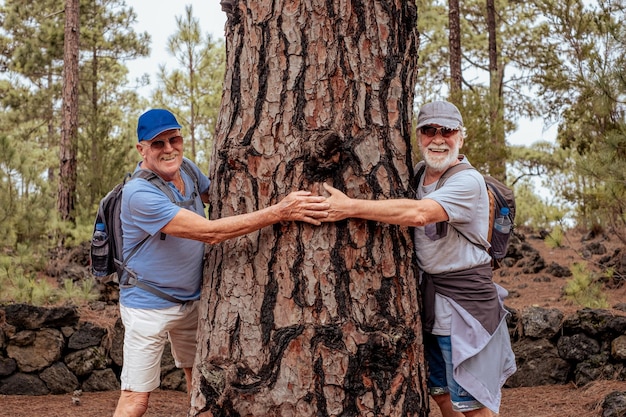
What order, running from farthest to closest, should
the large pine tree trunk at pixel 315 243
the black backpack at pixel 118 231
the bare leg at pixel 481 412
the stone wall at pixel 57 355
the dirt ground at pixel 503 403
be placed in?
1. the stone wall at pixel 57 355
2. the dirt ground at pixel 503 403
3. the black backpack at pixel 118 231
4. the bare leg at pixel 481 412
5. the large pine tree trunk at pixel 315 243

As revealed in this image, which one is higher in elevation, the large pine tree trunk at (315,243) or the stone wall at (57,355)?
the large pine tree trunk at (315,243)

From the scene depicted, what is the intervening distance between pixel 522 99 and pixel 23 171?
1417cm

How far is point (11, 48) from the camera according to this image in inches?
863

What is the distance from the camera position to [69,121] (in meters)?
12.5

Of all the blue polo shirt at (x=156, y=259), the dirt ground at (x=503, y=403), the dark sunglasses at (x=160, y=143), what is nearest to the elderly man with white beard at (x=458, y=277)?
the blue polo shirt at (x=156, y=259)

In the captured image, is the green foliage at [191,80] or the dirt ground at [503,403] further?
the green foliage at [191,80]

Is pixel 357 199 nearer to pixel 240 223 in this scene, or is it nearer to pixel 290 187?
pixel 290 187

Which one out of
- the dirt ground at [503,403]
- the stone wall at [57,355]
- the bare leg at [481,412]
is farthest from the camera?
the stone wall at [57,355]

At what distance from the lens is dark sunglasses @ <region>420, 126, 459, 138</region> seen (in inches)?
135

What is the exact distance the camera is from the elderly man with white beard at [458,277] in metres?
3.30

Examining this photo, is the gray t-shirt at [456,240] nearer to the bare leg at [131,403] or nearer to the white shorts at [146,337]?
the white shorts at [146,337]

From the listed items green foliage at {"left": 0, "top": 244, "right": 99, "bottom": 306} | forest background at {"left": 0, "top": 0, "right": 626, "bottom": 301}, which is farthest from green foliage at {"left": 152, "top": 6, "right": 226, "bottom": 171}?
green foliage at {"left": 0, "top": 244, "right": 99, "bottom": 306}

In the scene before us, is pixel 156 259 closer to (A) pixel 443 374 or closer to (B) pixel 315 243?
(B) pixel 315 243

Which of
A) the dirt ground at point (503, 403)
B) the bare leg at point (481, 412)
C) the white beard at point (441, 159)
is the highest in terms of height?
the white beard at point (441, 159)
